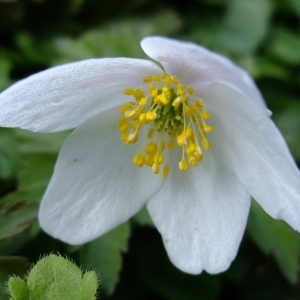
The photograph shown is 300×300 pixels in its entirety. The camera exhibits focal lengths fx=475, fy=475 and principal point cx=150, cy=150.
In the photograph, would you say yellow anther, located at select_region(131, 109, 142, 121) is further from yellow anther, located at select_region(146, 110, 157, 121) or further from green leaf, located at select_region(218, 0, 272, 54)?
green leaf, located at select_region(218, 0, 272, 54)

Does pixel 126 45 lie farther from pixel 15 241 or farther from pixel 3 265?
pixel 3 265

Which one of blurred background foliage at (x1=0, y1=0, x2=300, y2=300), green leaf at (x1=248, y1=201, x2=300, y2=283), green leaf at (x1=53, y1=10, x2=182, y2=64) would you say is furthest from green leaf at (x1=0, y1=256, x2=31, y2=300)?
green leaf at (x1=53, y1=10, x2=182, y2=64)

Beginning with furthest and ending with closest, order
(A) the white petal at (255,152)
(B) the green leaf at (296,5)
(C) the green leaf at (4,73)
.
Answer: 1. (B) the green leaf at (296,5)
2. (C) the green leaf at (4,73)
3. (A) the white petal at (255,152)

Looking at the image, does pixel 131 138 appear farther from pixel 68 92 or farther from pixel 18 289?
pixel 18 289

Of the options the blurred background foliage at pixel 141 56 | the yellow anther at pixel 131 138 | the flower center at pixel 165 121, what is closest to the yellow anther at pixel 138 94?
the flower center at pixel 165 121

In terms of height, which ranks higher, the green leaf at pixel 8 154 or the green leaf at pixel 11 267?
the green leaf at pixel 11 267

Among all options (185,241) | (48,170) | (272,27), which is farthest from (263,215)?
(272,27)

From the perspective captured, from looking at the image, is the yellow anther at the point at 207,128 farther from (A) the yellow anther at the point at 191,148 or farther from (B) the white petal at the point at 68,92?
(B) the white petal at the point at 68,92
